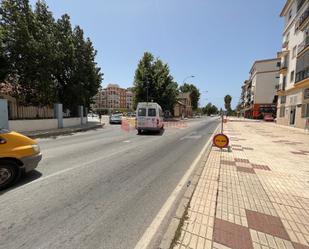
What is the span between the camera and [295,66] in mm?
27516

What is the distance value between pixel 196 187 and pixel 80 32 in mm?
26934

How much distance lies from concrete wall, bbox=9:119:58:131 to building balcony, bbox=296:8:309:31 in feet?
104

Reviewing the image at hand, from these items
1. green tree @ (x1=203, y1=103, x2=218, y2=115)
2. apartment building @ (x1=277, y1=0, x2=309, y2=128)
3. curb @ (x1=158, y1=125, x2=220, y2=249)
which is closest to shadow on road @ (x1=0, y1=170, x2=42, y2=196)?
curb @ (x1=158, y1=125, x2=220, y2=249)

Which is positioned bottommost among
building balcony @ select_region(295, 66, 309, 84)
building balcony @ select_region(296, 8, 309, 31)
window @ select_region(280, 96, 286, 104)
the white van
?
the white van

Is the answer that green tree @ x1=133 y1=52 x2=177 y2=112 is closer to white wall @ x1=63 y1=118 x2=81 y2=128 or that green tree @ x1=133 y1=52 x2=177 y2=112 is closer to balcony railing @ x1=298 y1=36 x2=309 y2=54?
white wall @ x1=63 y1=118 x2=81 y2=128

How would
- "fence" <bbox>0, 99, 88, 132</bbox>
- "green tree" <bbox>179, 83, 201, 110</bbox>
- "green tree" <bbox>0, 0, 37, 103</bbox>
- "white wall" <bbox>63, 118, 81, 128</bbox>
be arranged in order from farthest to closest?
1. "green tree" <bbox>179, 83, 201, 110</bbox>
2. "white wall" <bbox>63, 118, 81, 128</bbox>
3. "green tree" <bbox>0, 0, 37, 103</bbox>
4. "fence" <bbox>0, 99, 88, 132</bbox>

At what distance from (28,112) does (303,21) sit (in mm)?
33360

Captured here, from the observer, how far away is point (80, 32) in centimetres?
2531

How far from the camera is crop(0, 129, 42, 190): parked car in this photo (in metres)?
4.60

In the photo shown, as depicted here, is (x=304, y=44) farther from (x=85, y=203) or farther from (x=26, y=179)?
(x=26, y=179)

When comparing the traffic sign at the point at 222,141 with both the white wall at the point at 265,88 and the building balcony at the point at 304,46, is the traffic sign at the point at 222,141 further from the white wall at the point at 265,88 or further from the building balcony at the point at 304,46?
the white wall at the point at 265,88

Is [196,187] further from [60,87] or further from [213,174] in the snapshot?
[60,87]

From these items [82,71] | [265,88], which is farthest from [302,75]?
[265,88]

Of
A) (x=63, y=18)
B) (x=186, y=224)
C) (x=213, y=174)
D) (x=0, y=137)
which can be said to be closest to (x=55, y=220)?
(x=186, y=224)
